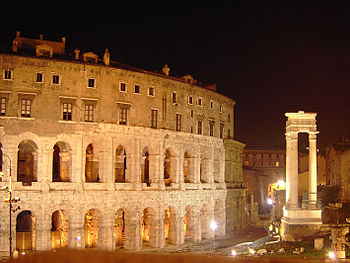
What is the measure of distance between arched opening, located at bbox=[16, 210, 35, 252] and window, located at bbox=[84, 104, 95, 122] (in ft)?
28.1

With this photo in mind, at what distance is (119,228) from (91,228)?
317 cm

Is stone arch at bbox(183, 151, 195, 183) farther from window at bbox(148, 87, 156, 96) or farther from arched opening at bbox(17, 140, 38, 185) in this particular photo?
arched opening at bbox(17, 140, 38, 185)

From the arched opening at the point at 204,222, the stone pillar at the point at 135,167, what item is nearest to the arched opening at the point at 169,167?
the stone pillar at the point at 135,167

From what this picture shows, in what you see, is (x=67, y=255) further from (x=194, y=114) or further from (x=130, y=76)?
(x=194, y=114)

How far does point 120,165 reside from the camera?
138 ft

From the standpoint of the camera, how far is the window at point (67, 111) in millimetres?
36938

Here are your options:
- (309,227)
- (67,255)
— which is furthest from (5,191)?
(67,255)

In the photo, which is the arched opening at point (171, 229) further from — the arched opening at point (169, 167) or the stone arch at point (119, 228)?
the stone arch at point (119, 228)

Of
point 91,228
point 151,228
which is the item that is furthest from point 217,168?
point 91,228

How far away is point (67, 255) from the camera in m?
9.38

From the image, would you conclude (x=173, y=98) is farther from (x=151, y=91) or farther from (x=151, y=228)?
(x=151, y=228)

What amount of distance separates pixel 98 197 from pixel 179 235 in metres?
9.75

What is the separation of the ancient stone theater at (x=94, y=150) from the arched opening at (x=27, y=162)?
8 cm

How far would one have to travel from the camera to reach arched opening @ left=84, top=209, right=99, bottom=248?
129 ft
